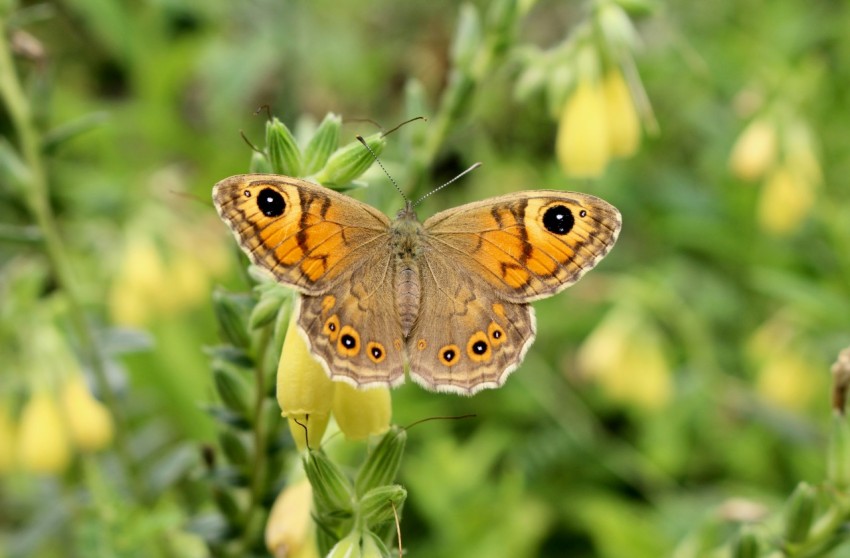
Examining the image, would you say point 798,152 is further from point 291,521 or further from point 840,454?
point 291,521

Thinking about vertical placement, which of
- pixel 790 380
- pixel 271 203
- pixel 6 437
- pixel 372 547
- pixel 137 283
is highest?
pixel 137 283

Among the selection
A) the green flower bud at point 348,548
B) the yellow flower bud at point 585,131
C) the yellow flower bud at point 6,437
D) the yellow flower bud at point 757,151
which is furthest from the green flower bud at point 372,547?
the yellow flower bud at point 757,151

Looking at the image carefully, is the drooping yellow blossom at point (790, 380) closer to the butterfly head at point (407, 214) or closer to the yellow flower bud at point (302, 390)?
the butterfly head at point (407, 214)

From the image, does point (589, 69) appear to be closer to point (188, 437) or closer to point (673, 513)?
point (673, 513)

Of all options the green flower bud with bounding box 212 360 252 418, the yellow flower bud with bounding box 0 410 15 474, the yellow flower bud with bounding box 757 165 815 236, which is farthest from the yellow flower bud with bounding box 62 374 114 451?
the yellow flower bud with bounding box 757 165 815 236

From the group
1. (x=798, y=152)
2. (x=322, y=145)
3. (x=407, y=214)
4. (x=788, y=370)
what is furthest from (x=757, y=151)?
(x=322, y=145)

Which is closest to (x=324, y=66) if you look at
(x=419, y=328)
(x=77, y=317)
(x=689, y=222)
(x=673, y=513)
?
(x=689, y=222)

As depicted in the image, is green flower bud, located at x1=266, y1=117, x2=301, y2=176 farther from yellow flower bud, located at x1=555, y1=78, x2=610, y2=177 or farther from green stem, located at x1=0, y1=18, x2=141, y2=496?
yellow flower bud, located at x1=555, y1=78, x2=610, y2=177
